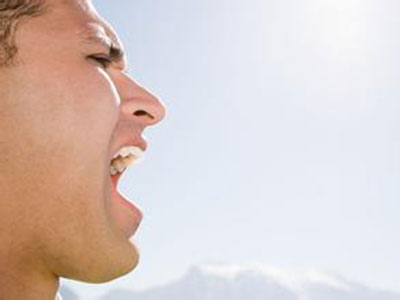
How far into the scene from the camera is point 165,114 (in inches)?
119

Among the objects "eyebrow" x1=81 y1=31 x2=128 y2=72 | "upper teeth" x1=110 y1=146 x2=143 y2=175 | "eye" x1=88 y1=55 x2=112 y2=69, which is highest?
"eyebrow" x1=81 y1=31 x2=128 y2=72

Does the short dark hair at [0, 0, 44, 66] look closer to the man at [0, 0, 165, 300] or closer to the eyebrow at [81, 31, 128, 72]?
the man at [0, 0, 165, 300]

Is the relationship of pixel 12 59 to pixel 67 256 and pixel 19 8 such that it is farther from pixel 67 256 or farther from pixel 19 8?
pixel 67 256

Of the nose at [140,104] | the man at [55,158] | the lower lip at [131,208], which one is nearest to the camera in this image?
the man at [55,158]

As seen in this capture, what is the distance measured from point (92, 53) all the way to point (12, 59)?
344 millimetres

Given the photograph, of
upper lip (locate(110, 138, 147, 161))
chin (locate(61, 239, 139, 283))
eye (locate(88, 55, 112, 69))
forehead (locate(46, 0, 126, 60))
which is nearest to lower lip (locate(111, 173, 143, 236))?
chin (locate(61, 239, 139, 283))

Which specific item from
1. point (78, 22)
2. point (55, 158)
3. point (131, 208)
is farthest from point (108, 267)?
point (78, 22)

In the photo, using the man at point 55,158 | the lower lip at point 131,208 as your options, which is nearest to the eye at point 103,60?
the man at point 55,158

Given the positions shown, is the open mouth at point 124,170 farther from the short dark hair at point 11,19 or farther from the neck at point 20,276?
the short dark hair at point 11,19

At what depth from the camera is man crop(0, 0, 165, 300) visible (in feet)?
8.38

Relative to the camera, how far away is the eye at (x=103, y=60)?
2.82m

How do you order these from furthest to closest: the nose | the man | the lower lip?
the nose < the lower lip < the man

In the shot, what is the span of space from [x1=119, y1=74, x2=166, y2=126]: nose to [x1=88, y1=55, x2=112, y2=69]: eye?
0.12 m

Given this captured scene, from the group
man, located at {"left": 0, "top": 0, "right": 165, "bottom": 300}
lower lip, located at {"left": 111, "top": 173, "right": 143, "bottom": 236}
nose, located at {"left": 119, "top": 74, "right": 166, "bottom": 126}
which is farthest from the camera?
nose, located at {"left": 119, "top": 74, "right": 166, "bottom": 126}
